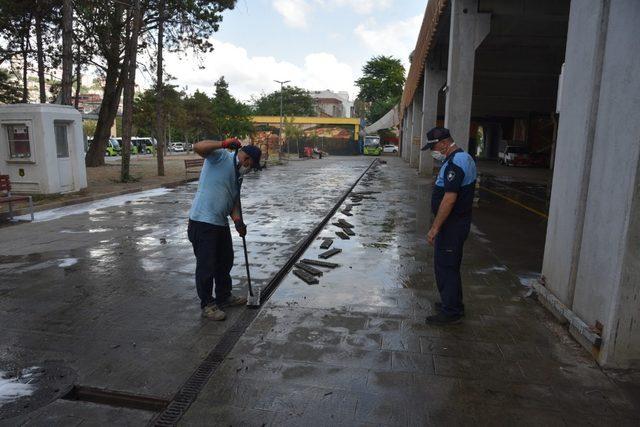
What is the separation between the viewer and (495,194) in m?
15.8

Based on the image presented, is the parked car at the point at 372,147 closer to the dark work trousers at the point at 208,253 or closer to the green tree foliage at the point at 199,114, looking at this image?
the green tree foliage at the point at 199,114

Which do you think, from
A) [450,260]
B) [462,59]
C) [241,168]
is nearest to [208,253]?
[241,168]

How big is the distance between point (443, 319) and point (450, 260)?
22.7 inches

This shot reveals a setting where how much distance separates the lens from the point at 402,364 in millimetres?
3582

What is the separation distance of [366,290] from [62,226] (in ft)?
22.2

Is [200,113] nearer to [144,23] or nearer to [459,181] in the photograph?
[144,23]

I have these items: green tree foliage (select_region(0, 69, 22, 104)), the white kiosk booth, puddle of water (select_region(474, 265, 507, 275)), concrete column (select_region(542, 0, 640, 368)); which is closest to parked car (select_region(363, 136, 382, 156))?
green tree foliage (select_region(0, 69, 22, 104))

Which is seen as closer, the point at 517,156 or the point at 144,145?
the point at 517,156

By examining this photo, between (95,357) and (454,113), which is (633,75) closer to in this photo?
(95,357)

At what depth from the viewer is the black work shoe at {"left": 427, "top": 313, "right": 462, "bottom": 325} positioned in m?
4.38

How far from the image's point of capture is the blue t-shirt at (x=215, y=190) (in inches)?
171

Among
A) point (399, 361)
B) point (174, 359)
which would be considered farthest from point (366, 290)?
point (174, 359)

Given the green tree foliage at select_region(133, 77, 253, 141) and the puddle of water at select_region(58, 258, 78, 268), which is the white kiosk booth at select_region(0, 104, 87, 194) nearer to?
the puddle of water at select_region(58, 258, 78, 268)

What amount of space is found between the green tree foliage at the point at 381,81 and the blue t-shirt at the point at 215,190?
6815 centimetres
